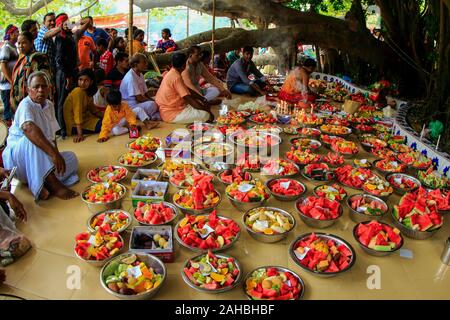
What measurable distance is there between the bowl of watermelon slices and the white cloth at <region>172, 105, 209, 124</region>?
3.68m

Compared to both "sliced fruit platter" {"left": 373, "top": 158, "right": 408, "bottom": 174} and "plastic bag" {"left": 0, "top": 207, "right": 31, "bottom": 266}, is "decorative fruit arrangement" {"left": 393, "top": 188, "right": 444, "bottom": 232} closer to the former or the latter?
"sliced fruit platter" {"left": 373, "top": 158, "right": 408, "bottom": 174}

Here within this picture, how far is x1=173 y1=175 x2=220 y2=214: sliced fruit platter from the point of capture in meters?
3.40

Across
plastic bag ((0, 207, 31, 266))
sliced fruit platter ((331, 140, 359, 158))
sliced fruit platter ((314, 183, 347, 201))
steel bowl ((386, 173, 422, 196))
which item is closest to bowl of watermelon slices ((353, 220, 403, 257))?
sliced fruit platter ((314, 183, 347, 201))

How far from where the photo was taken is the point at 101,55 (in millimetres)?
7070

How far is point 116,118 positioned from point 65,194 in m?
1.96

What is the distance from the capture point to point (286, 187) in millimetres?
3854

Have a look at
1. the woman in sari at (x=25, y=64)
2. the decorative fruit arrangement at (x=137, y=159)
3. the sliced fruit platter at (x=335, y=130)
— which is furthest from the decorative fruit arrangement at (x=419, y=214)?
the woman in sari at (x=25, y=64)

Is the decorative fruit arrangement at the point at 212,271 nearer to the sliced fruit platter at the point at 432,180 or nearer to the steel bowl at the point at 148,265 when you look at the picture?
the steel bowl at the point at 148,265

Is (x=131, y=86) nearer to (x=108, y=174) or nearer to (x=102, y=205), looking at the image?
(x=108, y=174)

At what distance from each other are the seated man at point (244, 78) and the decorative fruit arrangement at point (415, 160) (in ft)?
13.0

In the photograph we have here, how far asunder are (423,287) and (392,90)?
6395mm

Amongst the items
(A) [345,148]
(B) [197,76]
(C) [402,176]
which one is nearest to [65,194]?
(A) [345,148]

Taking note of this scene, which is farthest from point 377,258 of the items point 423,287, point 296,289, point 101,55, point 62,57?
point 101,55

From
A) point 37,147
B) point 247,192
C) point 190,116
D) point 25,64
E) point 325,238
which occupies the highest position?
point 25,64
